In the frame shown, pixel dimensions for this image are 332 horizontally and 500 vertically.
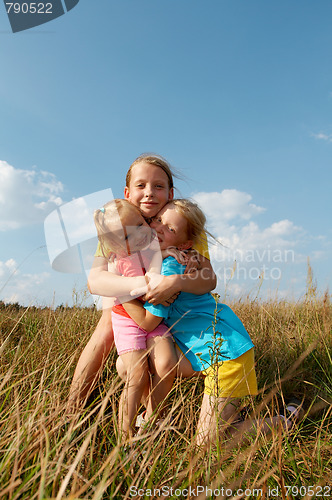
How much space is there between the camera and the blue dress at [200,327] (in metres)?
2.35

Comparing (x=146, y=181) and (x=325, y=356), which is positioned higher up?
(x=146, y=181)

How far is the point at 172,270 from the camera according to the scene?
7.61 feet

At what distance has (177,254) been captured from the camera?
7.99ft

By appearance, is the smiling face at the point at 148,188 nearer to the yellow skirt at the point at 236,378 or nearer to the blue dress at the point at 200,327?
the blue dress at the point at 200,327

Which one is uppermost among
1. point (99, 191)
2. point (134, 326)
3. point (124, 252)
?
point (99, 191)

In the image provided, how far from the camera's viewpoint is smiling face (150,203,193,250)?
2.46 metres

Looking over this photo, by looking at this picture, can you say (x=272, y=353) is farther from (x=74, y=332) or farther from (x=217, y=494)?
(x=217, y=494)

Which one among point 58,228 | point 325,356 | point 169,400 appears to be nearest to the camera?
point 169,400

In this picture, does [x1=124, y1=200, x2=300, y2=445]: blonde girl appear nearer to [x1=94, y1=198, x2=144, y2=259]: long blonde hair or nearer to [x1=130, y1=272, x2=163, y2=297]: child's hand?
[x1=130, y1=272, x2=163, y2=297]: child's hand

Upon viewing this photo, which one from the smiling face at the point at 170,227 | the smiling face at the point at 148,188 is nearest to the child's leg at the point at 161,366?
the smiling face at the point at 170,227

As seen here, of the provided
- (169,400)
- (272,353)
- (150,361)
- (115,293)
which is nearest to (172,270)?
(115,293)

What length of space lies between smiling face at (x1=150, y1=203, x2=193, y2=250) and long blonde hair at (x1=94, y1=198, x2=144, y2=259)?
17cm

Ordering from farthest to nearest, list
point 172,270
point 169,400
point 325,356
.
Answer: point 325,356, point 169,400, point 172,270

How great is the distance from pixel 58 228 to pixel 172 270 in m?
0.99
